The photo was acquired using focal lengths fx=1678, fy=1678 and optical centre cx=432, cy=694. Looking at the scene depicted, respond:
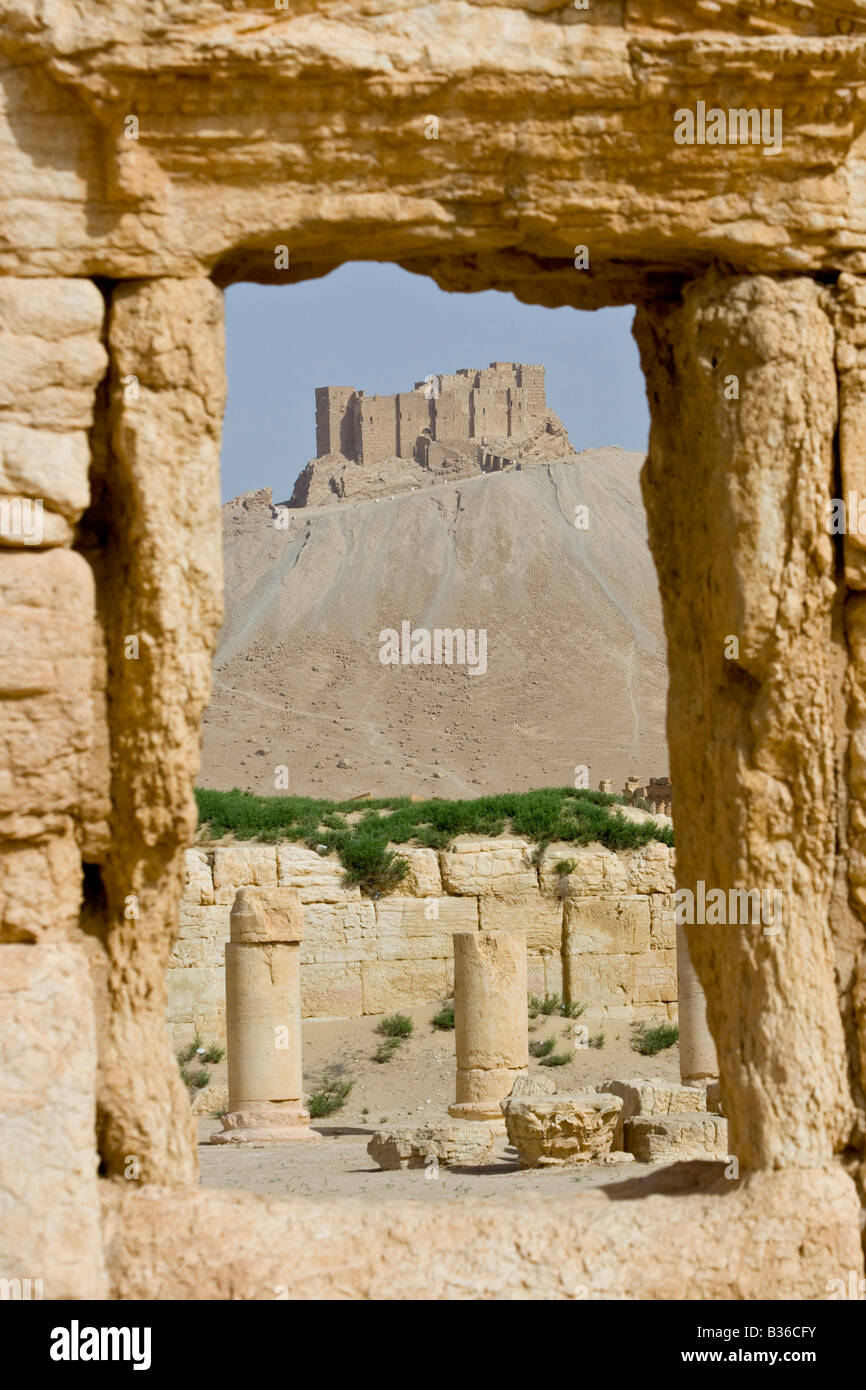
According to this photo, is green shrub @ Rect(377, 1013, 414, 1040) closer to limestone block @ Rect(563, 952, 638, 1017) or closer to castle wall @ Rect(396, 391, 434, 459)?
limestone block @ Rect(563, 952, 638, 1017)

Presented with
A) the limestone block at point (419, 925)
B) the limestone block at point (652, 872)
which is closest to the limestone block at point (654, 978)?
the limestone block at point (652, 872)

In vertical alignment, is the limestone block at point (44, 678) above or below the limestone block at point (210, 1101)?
above

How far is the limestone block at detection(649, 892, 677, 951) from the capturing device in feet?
73.2

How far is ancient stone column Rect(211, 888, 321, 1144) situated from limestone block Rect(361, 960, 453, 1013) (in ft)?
15.2

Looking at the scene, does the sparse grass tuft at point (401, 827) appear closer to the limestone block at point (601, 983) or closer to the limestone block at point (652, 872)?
the limestone block at point (652, 872)

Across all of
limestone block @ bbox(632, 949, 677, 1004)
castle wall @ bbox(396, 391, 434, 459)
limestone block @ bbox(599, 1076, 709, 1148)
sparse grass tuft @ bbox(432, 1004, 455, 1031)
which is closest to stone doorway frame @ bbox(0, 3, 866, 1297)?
limestone block @ bbox(599, 1076, 709, 1148)

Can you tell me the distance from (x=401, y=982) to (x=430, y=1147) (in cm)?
886

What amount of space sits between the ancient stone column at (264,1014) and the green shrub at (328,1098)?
2342 millimetres

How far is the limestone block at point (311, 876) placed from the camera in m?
21.3

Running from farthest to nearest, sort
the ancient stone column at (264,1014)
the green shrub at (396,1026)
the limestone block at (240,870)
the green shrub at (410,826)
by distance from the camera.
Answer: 1. the green shrub at (410,826)
2. the green shrub at (396,1026)
3. the limestone block at (240,870)
4. the ancient stone column at (264,1014)

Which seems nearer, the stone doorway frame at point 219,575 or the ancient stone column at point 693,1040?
the stone doorway frame at point 219,575

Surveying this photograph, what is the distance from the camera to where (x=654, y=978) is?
22.3 meters

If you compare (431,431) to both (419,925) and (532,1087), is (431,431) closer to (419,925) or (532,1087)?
(419,925)

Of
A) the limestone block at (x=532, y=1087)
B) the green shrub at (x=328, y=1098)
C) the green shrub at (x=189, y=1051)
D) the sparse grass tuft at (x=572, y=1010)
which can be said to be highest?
the sparse grass tuft at (x=572, y=1010)
